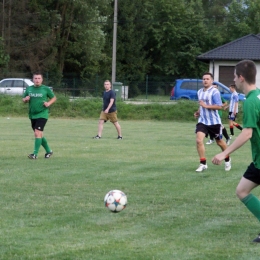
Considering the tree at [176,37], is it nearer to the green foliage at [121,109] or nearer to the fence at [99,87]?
the fence at [99,87]

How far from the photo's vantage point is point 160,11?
62.5m

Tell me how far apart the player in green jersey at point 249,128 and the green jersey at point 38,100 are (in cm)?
775

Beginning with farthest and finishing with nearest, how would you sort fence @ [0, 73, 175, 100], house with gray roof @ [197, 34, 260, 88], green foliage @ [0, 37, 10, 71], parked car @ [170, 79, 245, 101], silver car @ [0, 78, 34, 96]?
green foliage @ [0, 37, 10, 71] < house with gray roof @ [197, 34, 260, 88] < fence @ [0, 73, 175, 100] < silver car @ [0, 78, 34, 96] < parked car @ [170, 79, 245, 101]

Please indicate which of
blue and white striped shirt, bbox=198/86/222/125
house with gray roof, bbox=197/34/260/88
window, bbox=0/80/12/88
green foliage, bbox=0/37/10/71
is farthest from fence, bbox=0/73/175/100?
blue and white striped shirt, bbox=198/86/222/125

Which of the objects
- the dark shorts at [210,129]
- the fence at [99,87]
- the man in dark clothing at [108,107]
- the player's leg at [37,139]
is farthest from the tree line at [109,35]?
the dark shorts at [210,129]

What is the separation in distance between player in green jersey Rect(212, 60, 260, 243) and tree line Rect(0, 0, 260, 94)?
3743cm

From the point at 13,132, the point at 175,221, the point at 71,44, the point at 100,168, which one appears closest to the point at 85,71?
the point at 71,44

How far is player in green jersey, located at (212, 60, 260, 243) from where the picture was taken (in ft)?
19.8

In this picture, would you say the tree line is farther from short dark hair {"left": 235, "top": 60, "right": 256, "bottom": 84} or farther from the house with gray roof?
short dark hair {"left": 235, "top": 60, "right": 256, "bottom": 84}

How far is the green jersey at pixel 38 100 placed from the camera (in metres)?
13.5

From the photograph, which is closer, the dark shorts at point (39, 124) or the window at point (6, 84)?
the dark shorts at point (39, 124)

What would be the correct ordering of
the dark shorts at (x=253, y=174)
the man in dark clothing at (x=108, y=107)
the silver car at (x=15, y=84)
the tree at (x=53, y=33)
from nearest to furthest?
the dark shorts at (x=253, y=174), the man in dark clothing at (x=108, y=107), the silver car at (x=15, y=84), the tree at (x=53, y=33)

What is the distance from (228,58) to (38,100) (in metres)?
33.4

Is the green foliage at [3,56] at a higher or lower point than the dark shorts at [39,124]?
higher
